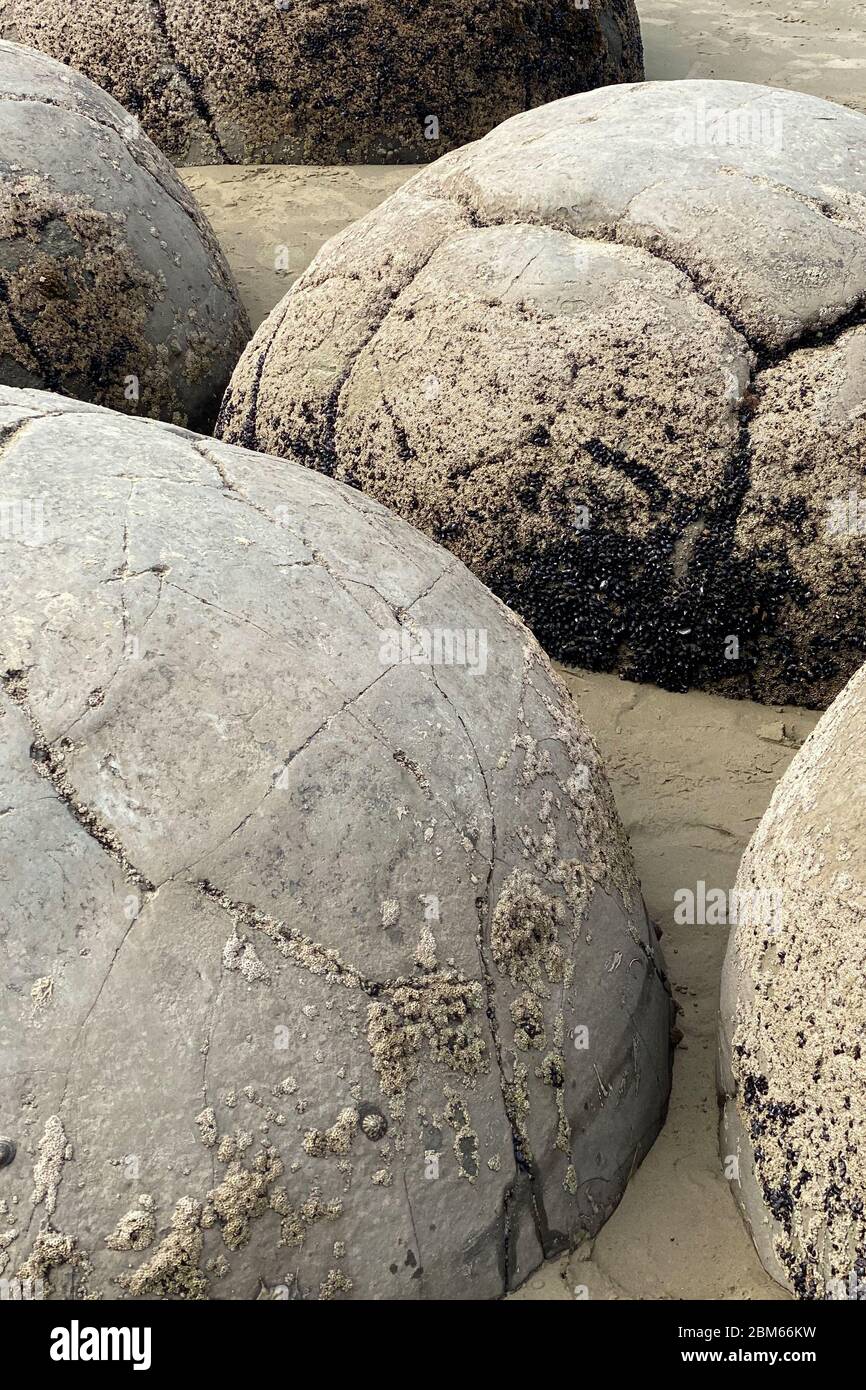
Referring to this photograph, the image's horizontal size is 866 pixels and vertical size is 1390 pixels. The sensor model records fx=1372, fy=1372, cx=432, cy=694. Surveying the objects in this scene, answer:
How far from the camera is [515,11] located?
6.20 meters

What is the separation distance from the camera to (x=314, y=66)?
242 inches

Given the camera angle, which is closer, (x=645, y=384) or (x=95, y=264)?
(x=645, y=384)

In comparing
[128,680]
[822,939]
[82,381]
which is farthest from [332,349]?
[822,939]

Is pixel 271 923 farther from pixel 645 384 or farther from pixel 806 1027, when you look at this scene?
pixel 645 384

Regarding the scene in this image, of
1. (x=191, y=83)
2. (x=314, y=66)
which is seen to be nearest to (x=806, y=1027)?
(x=314, y=66)

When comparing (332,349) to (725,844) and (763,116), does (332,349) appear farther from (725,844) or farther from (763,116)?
(725,844)

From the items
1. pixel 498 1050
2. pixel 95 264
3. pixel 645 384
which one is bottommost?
pixel 498 1050

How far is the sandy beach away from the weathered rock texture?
0.16 meters

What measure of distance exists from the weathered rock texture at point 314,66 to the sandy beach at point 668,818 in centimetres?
16

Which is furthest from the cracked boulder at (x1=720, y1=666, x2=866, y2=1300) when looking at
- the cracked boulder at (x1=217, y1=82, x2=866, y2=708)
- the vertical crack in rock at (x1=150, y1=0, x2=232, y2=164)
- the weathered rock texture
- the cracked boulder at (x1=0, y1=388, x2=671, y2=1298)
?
the vertical crack in rock at (x1=150, y1=0, x2=232, y2=164)

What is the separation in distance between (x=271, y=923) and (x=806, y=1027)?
0.88 metres

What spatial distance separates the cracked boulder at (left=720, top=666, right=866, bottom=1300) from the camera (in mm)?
2094

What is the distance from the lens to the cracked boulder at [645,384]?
11.0 feet

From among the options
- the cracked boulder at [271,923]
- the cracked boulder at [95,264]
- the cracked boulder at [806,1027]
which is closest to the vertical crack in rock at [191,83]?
the cracked boulder at [95,264]
